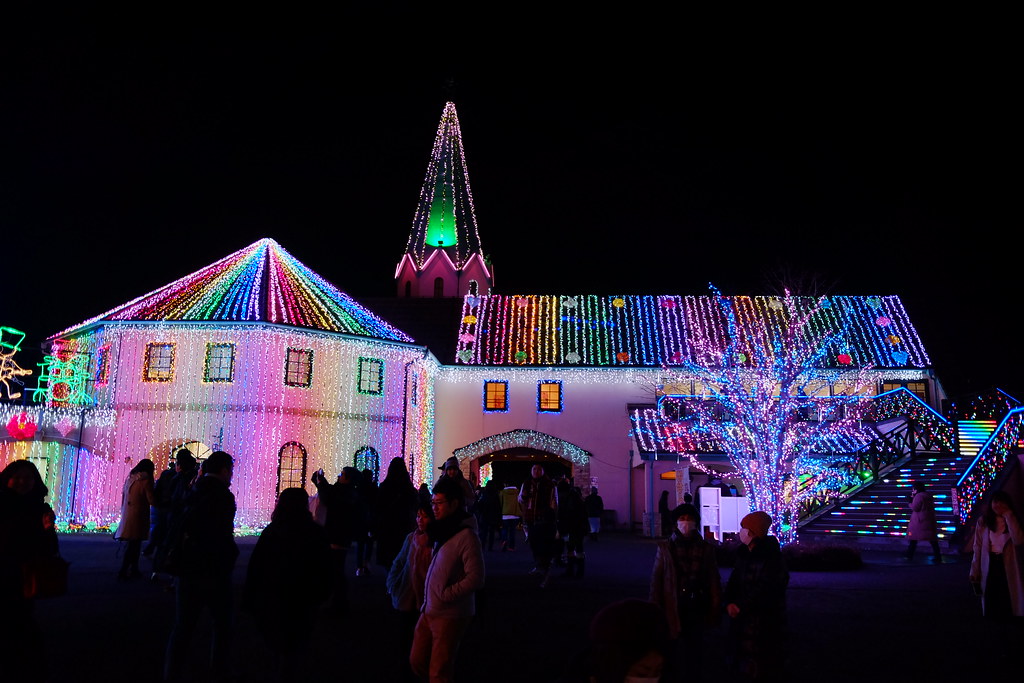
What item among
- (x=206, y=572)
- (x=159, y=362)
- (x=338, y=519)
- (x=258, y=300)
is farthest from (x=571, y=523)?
→ (x=159, y=362)

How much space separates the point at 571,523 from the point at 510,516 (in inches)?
306

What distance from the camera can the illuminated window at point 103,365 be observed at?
28.1 meters

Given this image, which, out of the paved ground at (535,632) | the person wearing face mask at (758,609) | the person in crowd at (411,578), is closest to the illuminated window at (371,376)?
the paved ground at (535,632)

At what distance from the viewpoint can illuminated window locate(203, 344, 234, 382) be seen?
27.4m

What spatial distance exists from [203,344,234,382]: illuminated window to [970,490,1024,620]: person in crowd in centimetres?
2273

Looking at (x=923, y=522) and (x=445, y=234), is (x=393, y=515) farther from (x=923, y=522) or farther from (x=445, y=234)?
(x=445, y=234)

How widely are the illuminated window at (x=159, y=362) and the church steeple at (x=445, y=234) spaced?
60.9ft

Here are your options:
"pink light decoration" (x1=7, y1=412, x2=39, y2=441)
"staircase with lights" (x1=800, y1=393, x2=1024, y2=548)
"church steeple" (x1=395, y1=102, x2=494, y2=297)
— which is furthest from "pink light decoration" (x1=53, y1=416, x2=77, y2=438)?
"staircase with lights" (x1=800, y1=393, x2=1024, y2=548)

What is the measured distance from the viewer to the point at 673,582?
7078 mm

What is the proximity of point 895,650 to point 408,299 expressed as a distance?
31.3 meters

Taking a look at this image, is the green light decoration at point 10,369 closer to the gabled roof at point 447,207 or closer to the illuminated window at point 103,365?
the illuminated window at point 103,365

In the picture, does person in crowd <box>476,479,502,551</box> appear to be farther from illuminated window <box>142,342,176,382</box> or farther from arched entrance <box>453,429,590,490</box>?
illuminated window <box>142,342,176,382</box>

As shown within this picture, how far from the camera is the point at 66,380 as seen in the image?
29.5 metres

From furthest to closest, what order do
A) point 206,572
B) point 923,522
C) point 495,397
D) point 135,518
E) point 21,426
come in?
point 495,397, point 21,426, point 923,522, point 135,518, point 206,572
